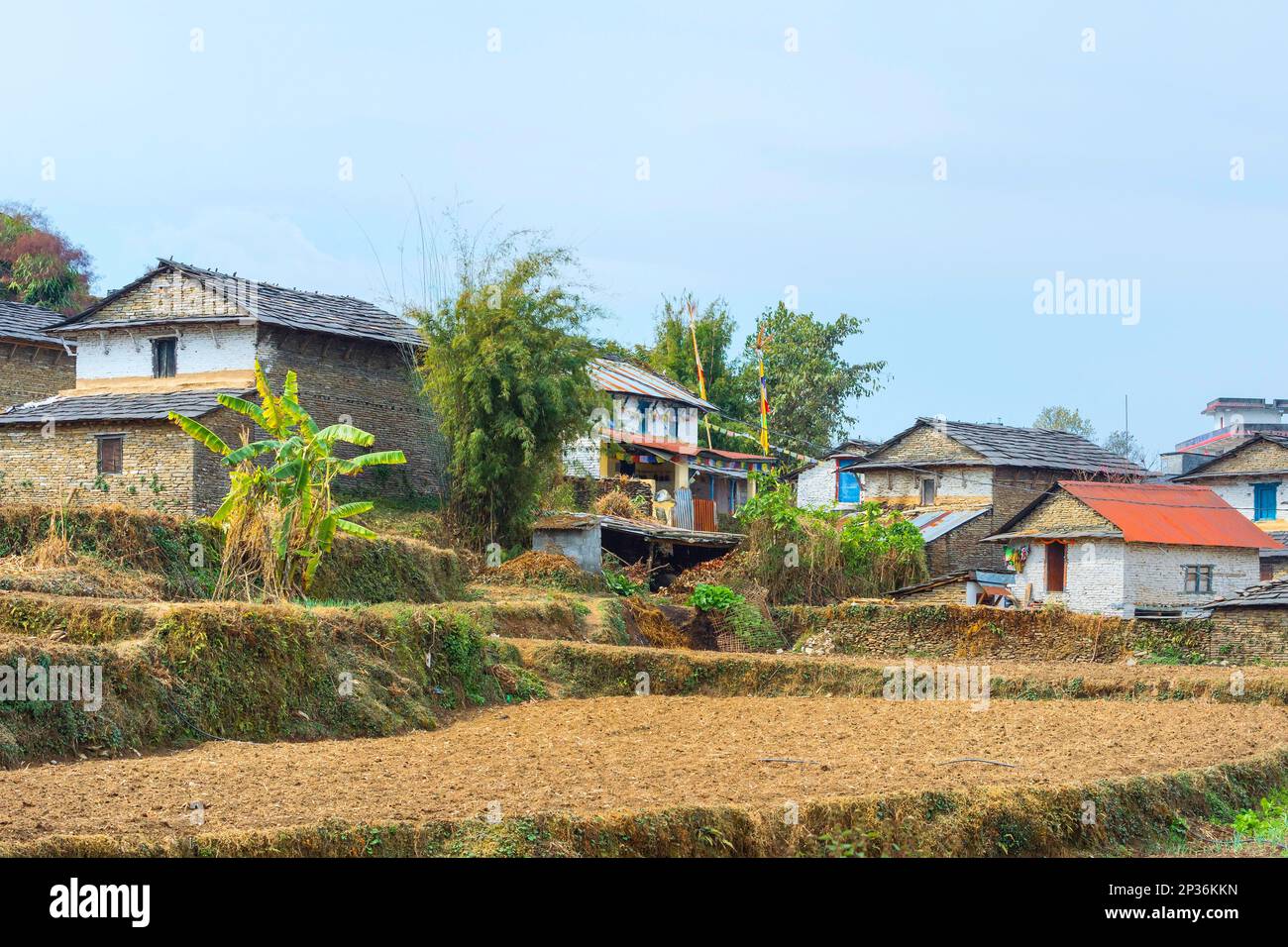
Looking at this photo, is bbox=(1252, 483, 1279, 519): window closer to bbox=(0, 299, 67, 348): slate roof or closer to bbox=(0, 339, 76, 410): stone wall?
bbox=(0, 339, 76, 410): stone wall

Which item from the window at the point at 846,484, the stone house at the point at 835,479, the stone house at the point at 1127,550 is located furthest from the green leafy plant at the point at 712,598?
the window at the point at 846,484

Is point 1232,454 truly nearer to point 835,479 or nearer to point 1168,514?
point 835,479

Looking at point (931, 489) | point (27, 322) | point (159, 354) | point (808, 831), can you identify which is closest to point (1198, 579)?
point (931, 489)

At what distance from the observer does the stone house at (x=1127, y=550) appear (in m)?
34.3

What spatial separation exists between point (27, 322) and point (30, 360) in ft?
4.78

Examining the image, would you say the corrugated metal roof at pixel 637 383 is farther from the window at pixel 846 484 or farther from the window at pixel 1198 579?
the window at pixel 1198 579

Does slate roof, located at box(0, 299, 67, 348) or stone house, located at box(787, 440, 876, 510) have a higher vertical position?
slate roof, located at box(0, 299, 67, 348)

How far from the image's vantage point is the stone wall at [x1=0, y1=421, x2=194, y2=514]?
3058cm

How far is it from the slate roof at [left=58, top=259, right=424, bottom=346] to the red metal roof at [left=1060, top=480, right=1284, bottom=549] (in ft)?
56.4

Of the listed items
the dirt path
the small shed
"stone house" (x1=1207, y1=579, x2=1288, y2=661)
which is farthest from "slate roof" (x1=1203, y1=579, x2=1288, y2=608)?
the small shed

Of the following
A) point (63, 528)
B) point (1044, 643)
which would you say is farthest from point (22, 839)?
point (1044, 643)

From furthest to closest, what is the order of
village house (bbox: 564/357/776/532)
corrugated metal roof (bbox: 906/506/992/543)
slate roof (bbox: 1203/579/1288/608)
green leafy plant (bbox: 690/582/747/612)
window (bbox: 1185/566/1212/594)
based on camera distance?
village house (bbox: 564/357/776/532) → corrugated metal roof (bbox: 906/506/992/543) → window (bbox: 1185/566/1212/594) → green leafy plant (bbox: 690/582/747/612) → slate roof (bbox: 1203/579/1288/608)

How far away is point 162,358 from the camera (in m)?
35.2
